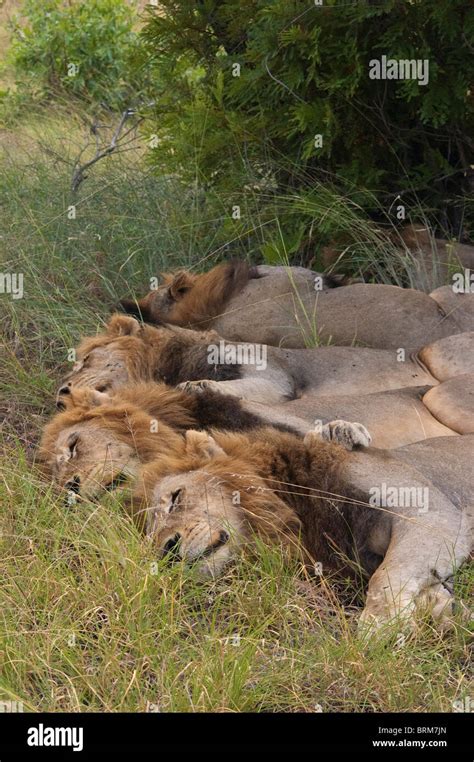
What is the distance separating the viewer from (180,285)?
6.56m

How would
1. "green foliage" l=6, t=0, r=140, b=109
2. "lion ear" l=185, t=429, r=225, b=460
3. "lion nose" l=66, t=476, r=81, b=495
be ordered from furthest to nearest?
"green foliage" l=6, t=0, r=140, b=109 < "lion nose" l=66, t=476, r=81, b=495 < "lion ear" l=185, t=429, r=225, b=460

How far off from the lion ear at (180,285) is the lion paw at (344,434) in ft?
A: 6.96

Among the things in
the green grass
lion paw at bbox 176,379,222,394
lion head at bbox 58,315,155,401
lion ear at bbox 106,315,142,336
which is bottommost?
the green grass

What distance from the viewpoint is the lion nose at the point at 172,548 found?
403cm

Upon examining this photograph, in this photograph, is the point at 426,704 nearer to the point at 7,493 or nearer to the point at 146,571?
the point at 146,571

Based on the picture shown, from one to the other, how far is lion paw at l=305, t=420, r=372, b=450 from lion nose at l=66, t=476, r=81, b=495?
0.95 m

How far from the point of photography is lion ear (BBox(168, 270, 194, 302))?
6551 mm

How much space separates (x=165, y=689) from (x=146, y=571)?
57cm

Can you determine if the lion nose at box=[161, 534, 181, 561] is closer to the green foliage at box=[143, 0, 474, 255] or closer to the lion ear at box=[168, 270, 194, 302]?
the lion ear at box=[168, 270, 194, 302]

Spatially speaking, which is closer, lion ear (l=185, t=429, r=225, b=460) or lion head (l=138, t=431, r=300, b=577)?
lion head (l=138, t=431, r=300, b=577)

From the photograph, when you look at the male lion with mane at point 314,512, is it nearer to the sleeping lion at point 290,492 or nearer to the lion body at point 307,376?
the sleeping lion at point 290,492

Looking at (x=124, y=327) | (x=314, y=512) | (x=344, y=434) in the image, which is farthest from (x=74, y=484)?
(x=124, y=327)

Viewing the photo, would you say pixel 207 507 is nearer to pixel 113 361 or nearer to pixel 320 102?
pixel 113 361

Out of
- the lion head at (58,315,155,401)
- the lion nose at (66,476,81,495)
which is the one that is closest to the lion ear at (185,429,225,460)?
the lion nose at (66,476,81,495)
